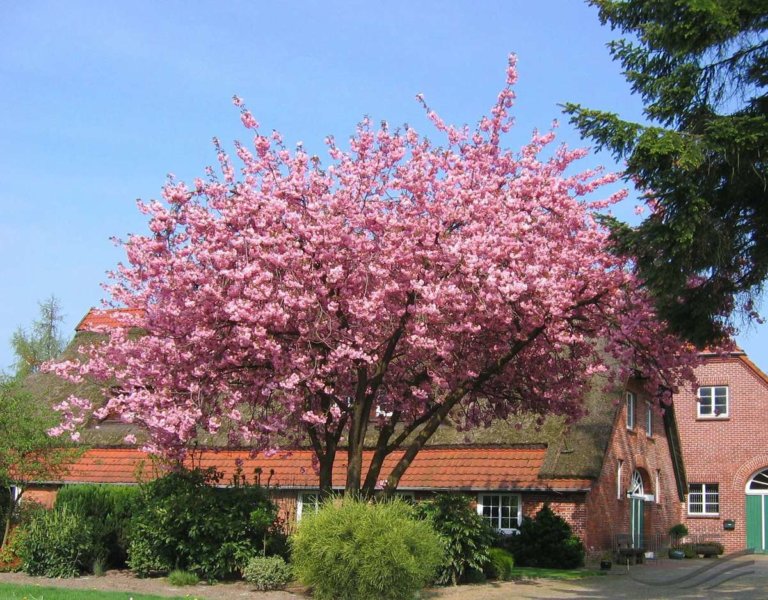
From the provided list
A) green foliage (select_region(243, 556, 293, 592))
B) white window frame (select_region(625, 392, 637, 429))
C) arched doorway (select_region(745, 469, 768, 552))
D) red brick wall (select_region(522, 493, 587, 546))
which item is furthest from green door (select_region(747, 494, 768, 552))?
green foliage (select_region(243, 556, 293, 592))

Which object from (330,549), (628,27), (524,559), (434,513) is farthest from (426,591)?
(628,27)

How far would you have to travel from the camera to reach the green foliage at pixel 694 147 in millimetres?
12227

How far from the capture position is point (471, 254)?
16.1 meters

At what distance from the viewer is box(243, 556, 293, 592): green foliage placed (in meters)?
17.6

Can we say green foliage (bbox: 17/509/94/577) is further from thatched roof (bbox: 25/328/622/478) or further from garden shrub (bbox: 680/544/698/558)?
garden shrub (bbox: 680/544/698/558)

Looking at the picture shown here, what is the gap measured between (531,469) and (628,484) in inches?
184

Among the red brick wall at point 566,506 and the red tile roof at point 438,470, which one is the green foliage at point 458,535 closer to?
the red tile roof at point 438,470

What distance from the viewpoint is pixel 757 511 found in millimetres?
34906

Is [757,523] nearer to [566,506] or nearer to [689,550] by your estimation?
[689,550]

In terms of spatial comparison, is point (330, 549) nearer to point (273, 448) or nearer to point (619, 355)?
point (273, 448)

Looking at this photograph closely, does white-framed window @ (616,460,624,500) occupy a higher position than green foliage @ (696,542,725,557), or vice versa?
white-framed window @ (616,460,624,500)

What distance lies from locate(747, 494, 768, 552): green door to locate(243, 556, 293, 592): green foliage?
2281cm

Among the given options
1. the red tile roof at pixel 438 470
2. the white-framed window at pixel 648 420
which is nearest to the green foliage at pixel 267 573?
the red tile roof at pixel 438 470

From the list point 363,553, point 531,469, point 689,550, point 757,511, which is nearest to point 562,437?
point 531,469
